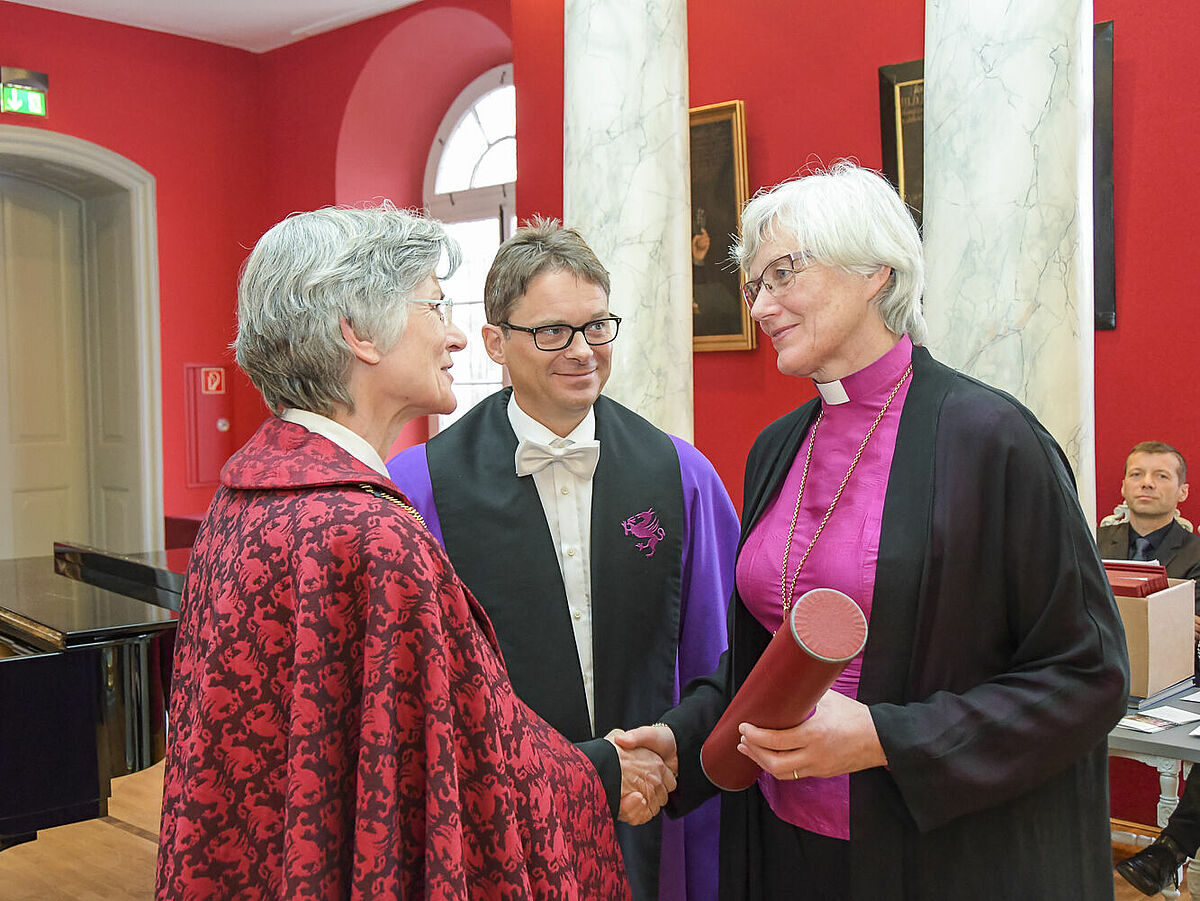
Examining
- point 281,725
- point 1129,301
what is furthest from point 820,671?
point 1129,301

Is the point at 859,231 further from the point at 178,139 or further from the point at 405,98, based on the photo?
the point at 178,139

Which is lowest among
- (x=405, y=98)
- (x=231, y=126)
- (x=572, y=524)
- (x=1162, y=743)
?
(x=1162, y=743)

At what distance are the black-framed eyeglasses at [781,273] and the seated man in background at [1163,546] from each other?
265 centimetres

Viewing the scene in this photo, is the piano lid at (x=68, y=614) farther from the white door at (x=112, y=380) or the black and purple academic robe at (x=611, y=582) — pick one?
the white door at (x=112, y=380)

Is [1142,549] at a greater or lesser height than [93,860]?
greater

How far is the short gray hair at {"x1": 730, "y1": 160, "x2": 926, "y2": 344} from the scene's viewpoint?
5.49 feet

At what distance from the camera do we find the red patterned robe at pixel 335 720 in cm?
127

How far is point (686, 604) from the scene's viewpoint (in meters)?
2.18

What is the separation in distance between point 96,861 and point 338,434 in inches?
149

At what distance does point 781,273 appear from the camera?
5.70ft

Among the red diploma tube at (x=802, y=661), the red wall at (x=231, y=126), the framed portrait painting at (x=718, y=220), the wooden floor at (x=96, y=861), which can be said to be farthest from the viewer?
the red wall at (x=231, y=126)

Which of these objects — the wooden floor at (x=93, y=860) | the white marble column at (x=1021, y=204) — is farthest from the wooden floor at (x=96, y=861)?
the white marble column at (x=1021, y=204)

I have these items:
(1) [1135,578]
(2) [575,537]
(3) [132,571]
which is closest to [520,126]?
(3) [132,571]

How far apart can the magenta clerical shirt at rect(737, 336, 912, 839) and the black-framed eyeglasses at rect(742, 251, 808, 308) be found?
0.55 feet
